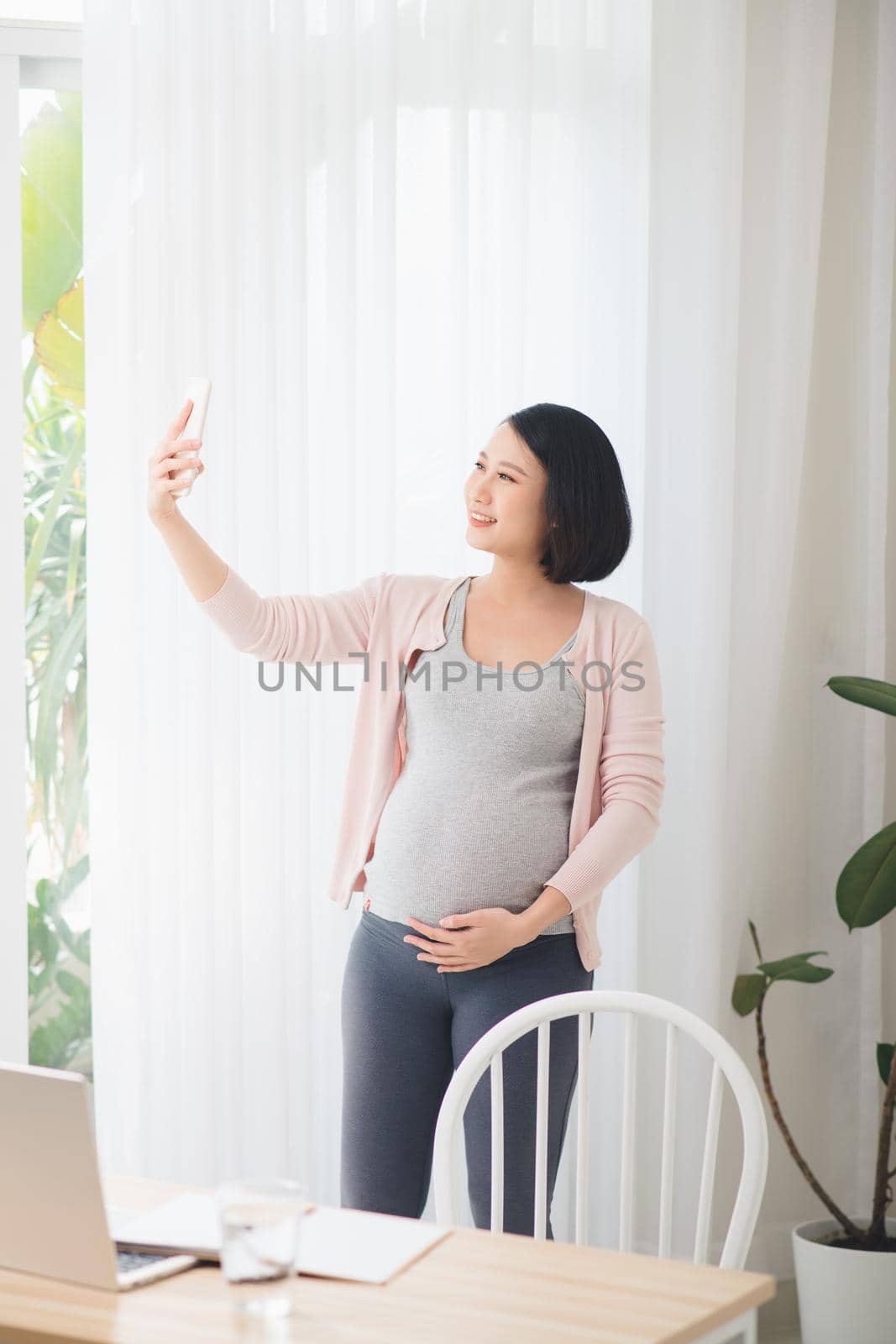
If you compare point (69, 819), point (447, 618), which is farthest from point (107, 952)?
point (447, 618)

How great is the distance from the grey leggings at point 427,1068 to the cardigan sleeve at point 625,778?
13 cm

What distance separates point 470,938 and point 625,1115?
1.03 feet

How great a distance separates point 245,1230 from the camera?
93 cm

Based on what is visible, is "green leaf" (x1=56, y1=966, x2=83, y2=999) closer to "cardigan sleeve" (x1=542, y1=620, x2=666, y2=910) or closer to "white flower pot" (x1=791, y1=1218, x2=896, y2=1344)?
"cardigan sleeve" (x1=542, y1=620, x2=666, y2=910)

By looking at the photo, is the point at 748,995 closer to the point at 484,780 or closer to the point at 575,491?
the point at 484,780

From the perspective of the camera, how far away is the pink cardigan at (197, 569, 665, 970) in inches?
71.4

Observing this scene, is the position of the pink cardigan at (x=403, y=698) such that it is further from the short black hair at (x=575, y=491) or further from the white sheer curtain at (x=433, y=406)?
the white sheer curtain at (x=433, y=406)

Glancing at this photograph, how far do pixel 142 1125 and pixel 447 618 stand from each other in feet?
3.44

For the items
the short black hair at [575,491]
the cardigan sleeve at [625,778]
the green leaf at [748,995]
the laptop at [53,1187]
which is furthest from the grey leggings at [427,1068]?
the laptop at [53,1187]

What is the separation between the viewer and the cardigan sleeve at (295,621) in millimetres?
1844

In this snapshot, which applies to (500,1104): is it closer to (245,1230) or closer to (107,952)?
(245,1230)

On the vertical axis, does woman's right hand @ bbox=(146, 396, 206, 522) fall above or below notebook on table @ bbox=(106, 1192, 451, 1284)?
above

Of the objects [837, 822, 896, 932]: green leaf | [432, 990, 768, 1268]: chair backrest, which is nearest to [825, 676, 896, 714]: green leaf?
[837, 822, 896, 932]: green leaf

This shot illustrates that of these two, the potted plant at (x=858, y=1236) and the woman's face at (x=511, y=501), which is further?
the potted plant at (x=858, y=1236)
